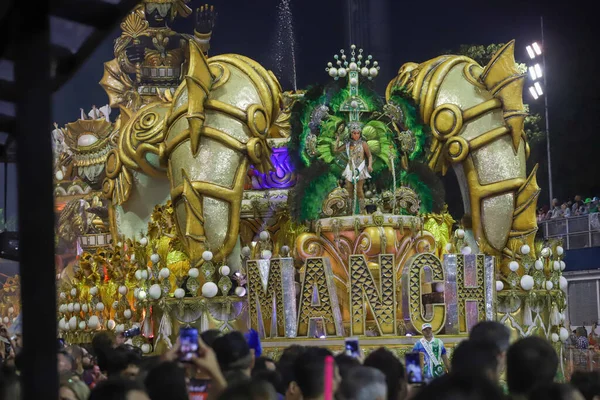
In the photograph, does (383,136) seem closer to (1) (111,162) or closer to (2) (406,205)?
(2) (406,205)

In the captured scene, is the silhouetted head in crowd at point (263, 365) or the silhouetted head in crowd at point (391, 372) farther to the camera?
the silhouetted head in crowd at point (263, 365)

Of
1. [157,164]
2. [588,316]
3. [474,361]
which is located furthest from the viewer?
[588,316]

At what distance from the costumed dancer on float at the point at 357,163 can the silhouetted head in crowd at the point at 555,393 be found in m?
13.6

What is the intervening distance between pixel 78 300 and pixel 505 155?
901 cm

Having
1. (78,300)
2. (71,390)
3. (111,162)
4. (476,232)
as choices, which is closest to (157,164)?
(111,162)

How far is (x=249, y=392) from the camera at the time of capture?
514cm

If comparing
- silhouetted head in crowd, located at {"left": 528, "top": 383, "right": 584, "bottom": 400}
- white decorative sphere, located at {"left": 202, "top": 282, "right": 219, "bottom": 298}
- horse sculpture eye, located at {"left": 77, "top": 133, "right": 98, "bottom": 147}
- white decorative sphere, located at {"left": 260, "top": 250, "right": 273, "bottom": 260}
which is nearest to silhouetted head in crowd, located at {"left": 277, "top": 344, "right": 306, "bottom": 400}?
silhouetted head in crowd, located at {"left": 528, "top": 383, "right": 584, "bottom": 400}

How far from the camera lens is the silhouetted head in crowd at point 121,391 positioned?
562 centimetres

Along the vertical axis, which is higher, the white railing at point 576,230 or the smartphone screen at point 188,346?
the white railing at point 576,230

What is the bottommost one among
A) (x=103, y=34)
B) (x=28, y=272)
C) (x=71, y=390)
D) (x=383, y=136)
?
(x=71, y=390)

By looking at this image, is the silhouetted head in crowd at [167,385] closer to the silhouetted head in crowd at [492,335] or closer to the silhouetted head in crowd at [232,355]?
the silhouetted head in crowd at [232,355]

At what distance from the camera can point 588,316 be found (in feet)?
106

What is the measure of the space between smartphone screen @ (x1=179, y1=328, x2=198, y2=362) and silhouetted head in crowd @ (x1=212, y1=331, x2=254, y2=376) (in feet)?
2.52

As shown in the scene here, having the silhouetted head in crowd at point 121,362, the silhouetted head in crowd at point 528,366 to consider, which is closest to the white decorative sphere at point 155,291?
the silhouetted head in crowd at point 121,362
